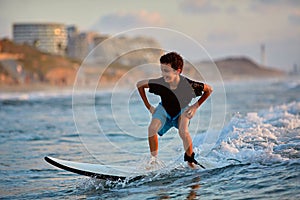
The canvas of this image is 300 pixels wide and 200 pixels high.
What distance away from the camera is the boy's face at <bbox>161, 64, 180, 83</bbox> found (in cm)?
758

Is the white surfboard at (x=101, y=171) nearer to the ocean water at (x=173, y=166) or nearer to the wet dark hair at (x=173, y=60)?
the ocean water at (x=173, y=166)

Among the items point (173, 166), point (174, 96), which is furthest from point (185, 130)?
point (173, 166)

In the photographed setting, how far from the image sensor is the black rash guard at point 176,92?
7.66 meters

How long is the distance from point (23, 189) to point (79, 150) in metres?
3.92

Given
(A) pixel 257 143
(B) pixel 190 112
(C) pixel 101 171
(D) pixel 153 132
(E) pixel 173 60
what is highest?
(E) pixel 173 60

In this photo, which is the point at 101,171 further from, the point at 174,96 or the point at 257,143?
the point at 257,143

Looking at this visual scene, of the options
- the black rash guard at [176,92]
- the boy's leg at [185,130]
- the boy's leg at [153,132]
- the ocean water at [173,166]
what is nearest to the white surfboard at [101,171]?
the ocean water at [173,166]

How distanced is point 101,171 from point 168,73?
Answer: 1821 millimetres

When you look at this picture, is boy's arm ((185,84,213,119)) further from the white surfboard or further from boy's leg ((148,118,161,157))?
the white surfboard

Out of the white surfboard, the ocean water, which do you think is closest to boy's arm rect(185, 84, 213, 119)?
the ocean water

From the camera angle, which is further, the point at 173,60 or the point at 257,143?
the point at 257,143

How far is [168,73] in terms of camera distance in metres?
7.60

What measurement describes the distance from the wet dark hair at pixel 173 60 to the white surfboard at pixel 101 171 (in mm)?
1714

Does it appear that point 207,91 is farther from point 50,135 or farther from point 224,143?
point 50,135
